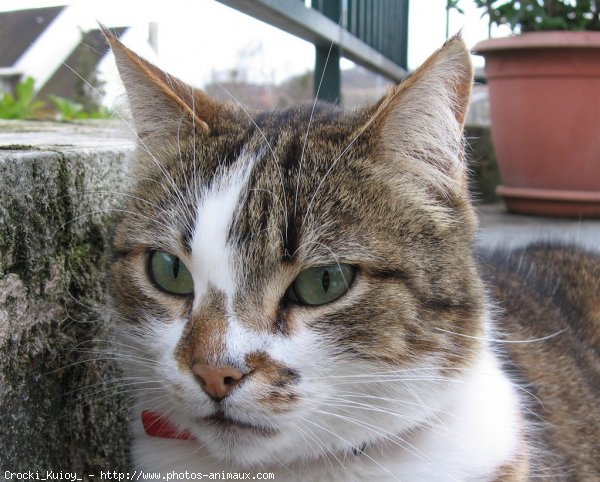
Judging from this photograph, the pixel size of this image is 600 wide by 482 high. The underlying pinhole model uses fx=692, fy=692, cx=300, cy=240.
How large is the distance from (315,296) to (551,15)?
12.9 feet

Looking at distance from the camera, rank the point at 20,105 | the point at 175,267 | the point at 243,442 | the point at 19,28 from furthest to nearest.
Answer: the point at 19,28, the point at 20,105, the point at 175,267, the point at 243,442

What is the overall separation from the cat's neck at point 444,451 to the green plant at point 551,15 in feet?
11.5

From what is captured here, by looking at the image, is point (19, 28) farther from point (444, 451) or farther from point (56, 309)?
point (444, 451)

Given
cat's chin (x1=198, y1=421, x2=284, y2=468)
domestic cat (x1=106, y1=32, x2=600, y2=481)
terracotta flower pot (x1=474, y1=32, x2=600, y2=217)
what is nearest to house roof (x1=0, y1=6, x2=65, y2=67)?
terracotta flower pot (x1=474, y1=32, x2=600, y2=217)

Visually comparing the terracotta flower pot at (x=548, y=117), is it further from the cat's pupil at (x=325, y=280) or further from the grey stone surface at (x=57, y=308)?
the cat's pupil at (x=325, y=280)

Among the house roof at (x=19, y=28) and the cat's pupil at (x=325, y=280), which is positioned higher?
the house roof at (x=19, y=28)

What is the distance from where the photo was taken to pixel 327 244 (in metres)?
1.41

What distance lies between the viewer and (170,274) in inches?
59.8

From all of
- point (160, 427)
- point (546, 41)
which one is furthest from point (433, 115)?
point (546, 41)

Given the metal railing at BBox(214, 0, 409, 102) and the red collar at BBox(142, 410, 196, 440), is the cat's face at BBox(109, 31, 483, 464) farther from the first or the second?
the metal railing at BBox(214, 0, 409, 102)

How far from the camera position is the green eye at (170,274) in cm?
149

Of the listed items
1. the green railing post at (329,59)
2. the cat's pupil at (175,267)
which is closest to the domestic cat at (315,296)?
the cat's pupil at (175,267)

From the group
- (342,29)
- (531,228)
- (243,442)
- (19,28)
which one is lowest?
(531,228)

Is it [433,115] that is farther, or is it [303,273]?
[433,115]
